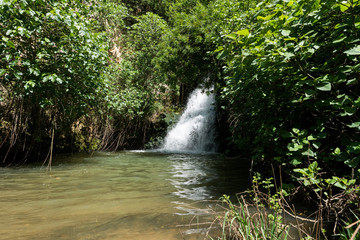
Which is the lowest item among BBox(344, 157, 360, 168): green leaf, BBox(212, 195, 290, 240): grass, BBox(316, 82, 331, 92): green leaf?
BBox(212, 195, 290, 240): grass

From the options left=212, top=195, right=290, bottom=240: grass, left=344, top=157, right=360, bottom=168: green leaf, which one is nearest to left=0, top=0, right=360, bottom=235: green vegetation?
left=344, top=157, right=360, bottom=168: green leaf

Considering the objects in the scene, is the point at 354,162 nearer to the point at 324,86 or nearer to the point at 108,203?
the point at 324,86

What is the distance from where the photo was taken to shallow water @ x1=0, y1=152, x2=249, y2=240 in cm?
250

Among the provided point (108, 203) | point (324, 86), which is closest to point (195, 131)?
point (108, 203)

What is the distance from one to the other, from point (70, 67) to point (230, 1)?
619 cm

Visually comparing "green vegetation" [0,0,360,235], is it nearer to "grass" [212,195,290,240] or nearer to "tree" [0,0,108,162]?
"tree" [0,0,108,162]

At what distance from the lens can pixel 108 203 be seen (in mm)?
3469

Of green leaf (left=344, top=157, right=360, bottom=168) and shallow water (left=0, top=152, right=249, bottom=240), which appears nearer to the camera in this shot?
green leaf (left=344, top=157, right=360, bottom=168)

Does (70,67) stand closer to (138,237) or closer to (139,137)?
(138,237)

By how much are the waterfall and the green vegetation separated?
1.03 metres

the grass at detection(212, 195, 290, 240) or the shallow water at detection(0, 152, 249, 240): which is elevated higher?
the grass at detection(212, 195, 290, 240)

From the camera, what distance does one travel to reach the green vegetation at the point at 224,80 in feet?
7.22

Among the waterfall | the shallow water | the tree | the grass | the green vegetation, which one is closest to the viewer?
the grass

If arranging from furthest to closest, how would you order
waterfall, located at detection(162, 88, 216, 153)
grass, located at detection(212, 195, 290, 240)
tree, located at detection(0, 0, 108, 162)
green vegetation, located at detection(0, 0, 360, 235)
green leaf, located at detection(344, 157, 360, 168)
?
1. waterfall, located at detection(162, 88, 216, 153)
2. tree, located at detection(0, 0, 108, 162)
3. green vegetation, located at detection(0, 0, 360, 235)
4. green leaf, located at detection(344, 157, 360, 168)
5. grass, located at detection(212, 195, 290, 240)
